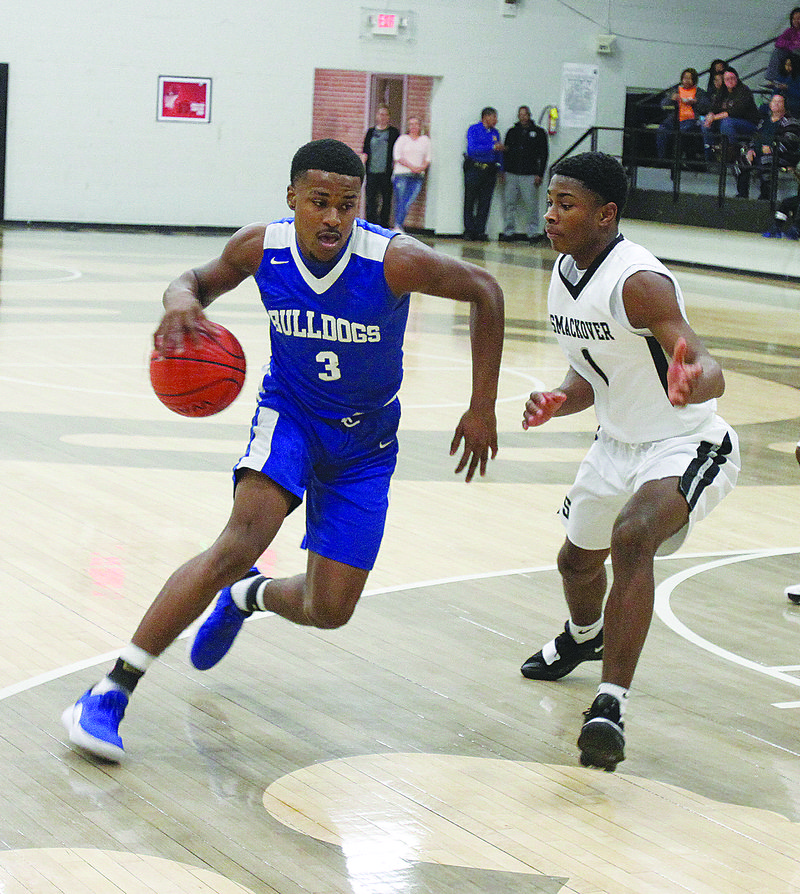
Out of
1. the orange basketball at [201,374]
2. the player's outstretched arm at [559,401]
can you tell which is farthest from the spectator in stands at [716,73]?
the orange basketball at [201,374]

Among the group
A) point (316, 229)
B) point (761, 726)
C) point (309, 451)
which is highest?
point (316, 229)

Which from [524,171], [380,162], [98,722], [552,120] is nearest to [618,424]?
[98,722]

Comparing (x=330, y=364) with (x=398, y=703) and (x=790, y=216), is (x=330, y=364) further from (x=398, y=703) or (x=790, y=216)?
(x=790, y=216)

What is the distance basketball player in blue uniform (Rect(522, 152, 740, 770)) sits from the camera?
3740mm

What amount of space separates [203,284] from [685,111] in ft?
57.8

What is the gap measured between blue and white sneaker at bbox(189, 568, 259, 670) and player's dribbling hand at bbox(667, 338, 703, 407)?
57.9 inches

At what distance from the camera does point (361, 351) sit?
393cm

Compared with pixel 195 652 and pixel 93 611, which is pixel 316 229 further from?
pixel 93 611

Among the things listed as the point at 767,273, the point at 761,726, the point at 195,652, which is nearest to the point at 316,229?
the point at 195,652

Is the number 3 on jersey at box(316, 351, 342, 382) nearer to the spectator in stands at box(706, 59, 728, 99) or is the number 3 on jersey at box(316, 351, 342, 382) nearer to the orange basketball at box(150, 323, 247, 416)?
the orange basketball at box(150, 323, 247, 416)

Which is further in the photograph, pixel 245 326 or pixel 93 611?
pixel 245 326

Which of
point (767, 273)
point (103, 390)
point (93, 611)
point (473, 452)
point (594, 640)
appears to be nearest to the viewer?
point (473, 452)

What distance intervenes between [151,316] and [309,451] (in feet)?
28.8

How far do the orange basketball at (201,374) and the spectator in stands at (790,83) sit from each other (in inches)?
700
